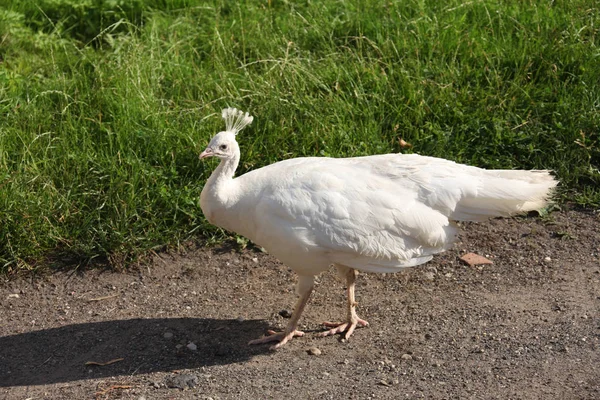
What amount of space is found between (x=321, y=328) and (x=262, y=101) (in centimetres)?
188

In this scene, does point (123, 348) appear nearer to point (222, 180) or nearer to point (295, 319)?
point (295, 319)

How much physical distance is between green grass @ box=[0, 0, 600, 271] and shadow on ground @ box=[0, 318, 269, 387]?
651 millimetres

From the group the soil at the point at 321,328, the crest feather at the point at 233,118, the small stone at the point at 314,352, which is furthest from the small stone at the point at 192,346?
the crest feather at the point at 233,118

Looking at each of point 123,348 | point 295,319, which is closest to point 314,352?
point 295,319

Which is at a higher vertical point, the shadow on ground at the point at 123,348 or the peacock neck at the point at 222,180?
the peacock neck at the point at 222,180

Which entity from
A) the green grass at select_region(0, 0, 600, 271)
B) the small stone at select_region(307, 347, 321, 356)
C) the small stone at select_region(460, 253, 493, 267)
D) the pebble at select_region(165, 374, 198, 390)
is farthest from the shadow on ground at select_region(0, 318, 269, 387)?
the small stone at select_region(460, 253, 493, 267)

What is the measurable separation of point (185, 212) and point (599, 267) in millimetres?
2548

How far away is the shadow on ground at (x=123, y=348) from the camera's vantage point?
446 cm

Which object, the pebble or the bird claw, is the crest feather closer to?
the bird claw

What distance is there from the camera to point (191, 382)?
4.26 meters

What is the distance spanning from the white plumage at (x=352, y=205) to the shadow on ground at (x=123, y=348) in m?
0.25

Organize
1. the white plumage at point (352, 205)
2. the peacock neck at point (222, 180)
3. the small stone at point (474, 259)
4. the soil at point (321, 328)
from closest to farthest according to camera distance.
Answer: the soil at point (321, 328), the white plumage at point (352, 205), the peacock neck at point (222, 180), the small stone at point (474, 259)

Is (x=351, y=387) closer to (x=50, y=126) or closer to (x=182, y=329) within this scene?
(x=182, y=329)

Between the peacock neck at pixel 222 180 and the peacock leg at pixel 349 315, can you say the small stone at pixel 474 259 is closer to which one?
the peacock leg at pixel 349 315
